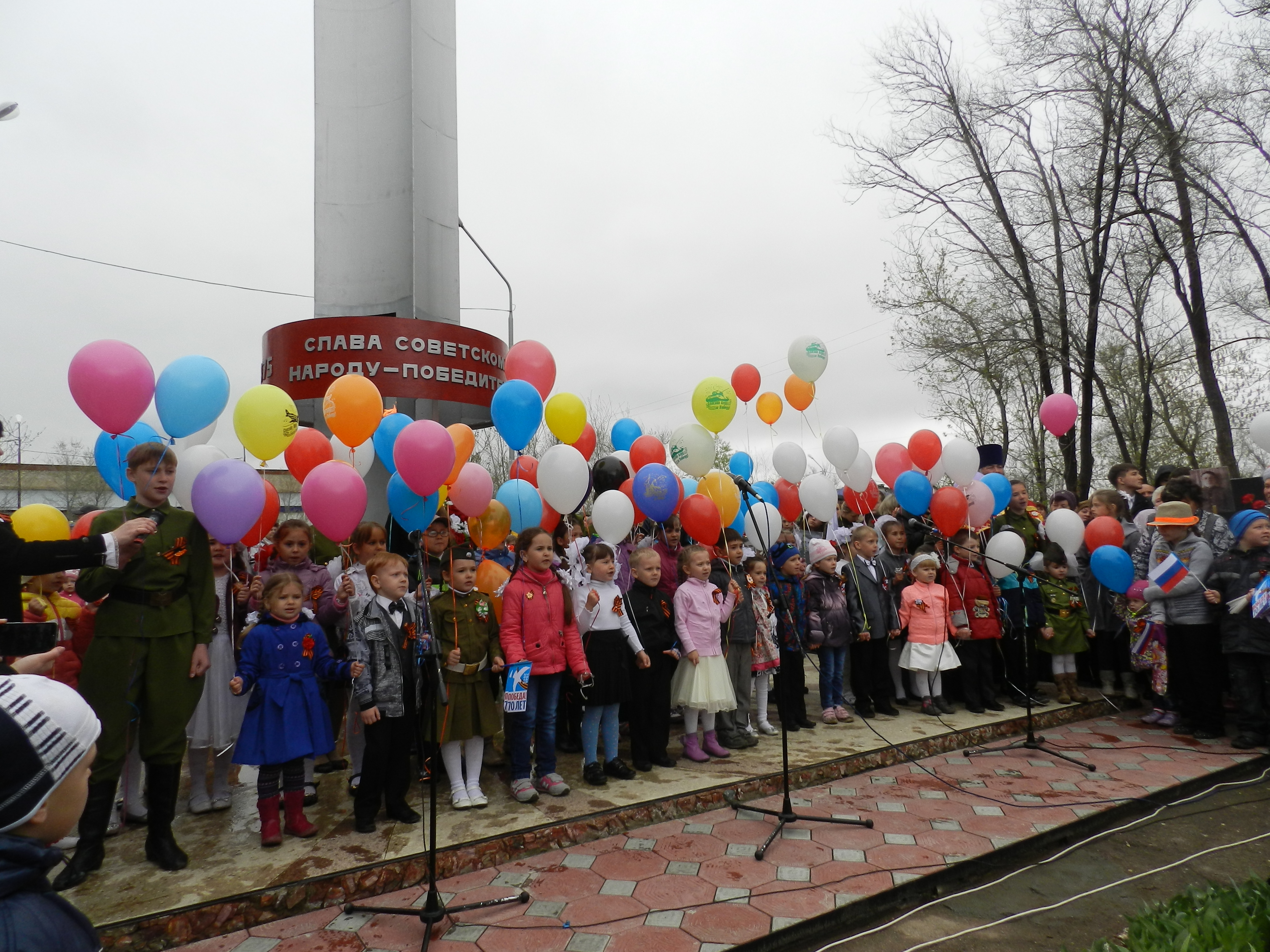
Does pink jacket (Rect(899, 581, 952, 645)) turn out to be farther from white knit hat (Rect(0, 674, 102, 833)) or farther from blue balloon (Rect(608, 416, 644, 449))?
white knit hat (Rect(0, 674, 102, 833))

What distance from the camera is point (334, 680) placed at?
3998 mm

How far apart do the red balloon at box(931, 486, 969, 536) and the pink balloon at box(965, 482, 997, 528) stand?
0.21 ft

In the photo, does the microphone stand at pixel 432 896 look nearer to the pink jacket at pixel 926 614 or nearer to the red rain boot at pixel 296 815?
the red rain boot at pixel 296 815

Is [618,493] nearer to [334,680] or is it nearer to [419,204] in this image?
[334,680]

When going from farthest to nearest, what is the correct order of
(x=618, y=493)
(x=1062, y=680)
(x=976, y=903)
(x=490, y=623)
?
(x=1062, y=680)
(x=618, y=493)
(x=490, y=623)
(x=976, y=903)

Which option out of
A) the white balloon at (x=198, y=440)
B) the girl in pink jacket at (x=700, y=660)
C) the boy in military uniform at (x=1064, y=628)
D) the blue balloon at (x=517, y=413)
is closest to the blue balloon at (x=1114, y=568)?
the boy in military uniform at (x=1064, y=628)

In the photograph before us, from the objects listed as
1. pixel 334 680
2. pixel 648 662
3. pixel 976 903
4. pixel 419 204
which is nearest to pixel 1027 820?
A: pixel 976 903

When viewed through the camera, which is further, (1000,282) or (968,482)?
(1000,282)

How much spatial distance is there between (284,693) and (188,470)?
150 centimetres

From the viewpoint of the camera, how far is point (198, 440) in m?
5.09

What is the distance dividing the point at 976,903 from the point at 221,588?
A: 4.47m

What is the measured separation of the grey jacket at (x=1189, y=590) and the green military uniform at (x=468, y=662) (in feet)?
16.6

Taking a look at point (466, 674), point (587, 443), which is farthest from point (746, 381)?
point (466, 674)

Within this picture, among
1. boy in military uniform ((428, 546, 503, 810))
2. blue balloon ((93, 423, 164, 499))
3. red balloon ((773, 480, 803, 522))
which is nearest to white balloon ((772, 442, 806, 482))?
red balloon ((773, 480, 803, 522))
